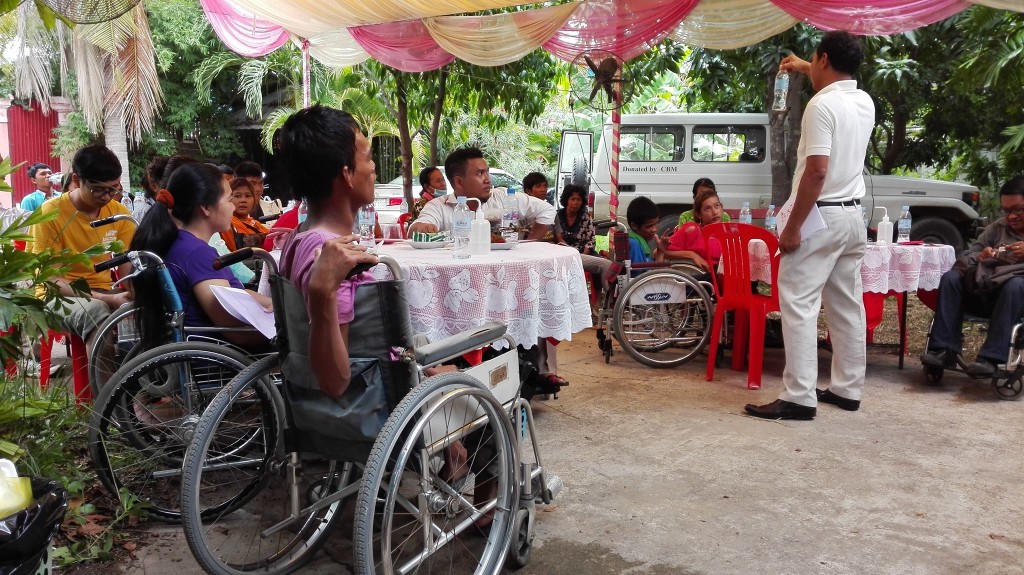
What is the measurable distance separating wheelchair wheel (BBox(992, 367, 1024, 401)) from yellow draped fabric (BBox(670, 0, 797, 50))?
3035 mm

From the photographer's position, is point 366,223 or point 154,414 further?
point 366,223

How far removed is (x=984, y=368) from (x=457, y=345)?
3555 mm

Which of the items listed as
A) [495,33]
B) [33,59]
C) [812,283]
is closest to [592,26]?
[495,33]

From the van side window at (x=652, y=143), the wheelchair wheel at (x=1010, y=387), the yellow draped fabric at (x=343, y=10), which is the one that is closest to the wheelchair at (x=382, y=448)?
the wheelchair wheel at (x=1010, y=387)

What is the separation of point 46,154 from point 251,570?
1665cm

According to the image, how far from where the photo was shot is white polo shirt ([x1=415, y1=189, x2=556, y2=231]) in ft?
15.6

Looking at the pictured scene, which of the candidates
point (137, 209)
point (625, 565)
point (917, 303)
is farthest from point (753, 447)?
point (917, 303)

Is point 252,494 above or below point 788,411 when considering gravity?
above

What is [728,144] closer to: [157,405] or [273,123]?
[273,123]

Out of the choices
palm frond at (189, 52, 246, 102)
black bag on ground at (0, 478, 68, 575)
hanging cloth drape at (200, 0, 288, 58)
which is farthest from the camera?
palm frond at (189, 52, 246, 102)

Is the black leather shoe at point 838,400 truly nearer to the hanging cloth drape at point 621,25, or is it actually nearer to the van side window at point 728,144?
the hanging cloth drape at point 621,25

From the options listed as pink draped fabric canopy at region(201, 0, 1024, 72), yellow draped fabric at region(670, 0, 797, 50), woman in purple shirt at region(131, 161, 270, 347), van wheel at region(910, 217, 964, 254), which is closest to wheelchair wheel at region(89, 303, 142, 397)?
woman in purple shirt at region(131, 161, 270, 347)

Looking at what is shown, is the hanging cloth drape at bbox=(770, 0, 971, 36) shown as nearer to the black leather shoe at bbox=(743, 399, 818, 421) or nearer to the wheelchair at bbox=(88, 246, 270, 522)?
the black leather shoe at bbox=(743, 399, 818, 421)

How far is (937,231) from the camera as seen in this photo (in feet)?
36.7
